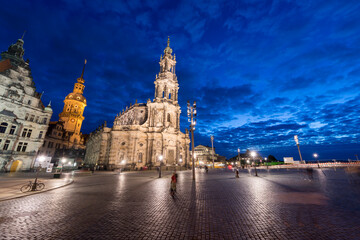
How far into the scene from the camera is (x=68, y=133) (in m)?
58.0

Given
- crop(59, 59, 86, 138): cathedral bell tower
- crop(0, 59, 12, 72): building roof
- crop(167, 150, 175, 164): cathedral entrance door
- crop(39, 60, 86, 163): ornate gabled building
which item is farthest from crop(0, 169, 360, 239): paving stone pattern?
crop(59, 59, 86, 138): cathedral bell tower

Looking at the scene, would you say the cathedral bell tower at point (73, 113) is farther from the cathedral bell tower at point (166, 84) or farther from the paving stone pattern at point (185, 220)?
the paving stone pattern at point (185, 220)

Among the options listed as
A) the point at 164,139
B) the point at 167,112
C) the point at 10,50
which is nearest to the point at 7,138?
the point at 10,50

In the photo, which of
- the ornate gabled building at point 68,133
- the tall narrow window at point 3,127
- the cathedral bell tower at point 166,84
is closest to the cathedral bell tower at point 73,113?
the ornate gabled building at point 68,133

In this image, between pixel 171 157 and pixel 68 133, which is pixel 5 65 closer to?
pixel 68 133

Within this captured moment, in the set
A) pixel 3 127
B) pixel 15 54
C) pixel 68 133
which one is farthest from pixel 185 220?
pixel 68 133

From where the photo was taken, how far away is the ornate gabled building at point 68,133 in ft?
155

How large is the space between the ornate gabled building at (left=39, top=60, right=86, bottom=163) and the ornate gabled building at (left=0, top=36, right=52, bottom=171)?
1247 cm

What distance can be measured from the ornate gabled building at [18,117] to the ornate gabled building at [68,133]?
12.5 meters

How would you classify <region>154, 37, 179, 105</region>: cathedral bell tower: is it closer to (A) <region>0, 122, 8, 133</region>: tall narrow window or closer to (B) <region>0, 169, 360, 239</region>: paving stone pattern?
(A) <region>0, 122, 8, 133</region>: tall narrow window

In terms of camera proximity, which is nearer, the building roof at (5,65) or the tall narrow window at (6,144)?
the tall narrow window at (6,144)

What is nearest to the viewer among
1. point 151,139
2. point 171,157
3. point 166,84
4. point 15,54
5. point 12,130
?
point 12,130

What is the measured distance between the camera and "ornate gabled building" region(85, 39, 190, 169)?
41625 mm

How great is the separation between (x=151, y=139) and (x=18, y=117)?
94.7ft
